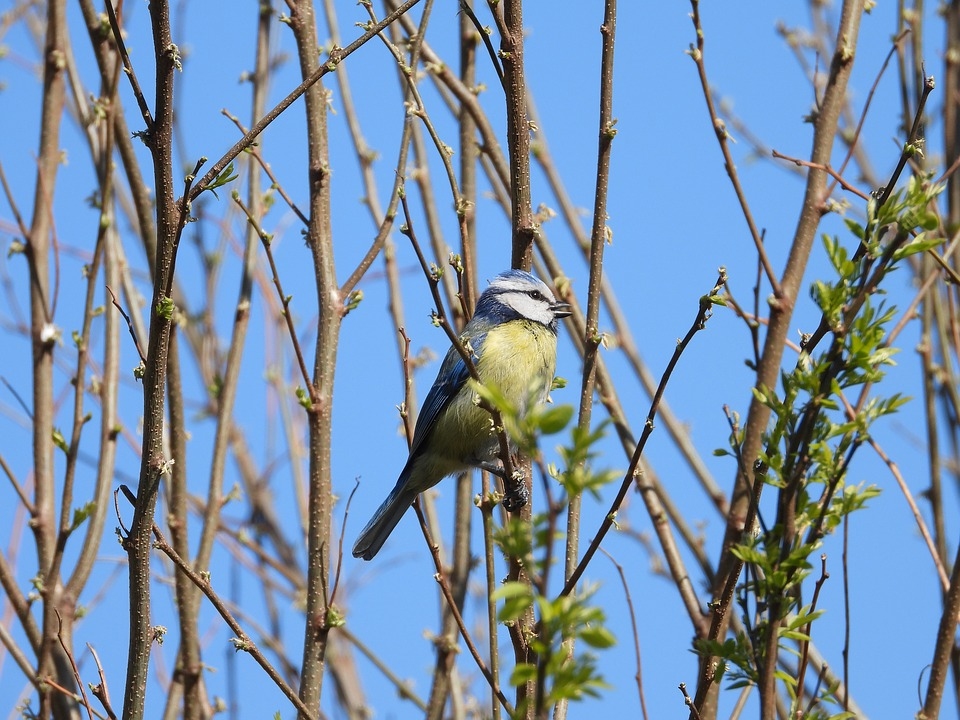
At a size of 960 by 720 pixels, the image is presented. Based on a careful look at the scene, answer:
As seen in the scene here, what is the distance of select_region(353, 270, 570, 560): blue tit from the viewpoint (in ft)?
13.5

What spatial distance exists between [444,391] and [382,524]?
603mm

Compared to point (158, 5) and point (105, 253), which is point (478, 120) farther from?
point (158, 5)

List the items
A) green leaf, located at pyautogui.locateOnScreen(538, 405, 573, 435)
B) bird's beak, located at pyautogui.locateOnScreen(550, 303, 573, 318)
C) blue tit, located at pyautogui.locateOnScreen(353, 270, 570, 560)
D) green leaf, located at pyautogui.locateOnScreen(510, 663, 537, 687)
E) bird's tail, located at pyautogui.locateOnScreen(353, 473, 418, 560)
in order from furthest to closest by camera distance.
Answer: bird's tail, located at pyautogui.locateOnScreen(353, 473, 418, 560), blue tit, located at pyautogui.locateOnScreen(353, 270, 570, 560), bird's beak, located at pyautogui.locateOnScreen(550, 303, 573, 318), green leaf, located at pyautogui.locateOnScreen(510, 663, 537, 687), green leaf, located at pyautogui.locateOnScreen(538, 405, 573, 435)

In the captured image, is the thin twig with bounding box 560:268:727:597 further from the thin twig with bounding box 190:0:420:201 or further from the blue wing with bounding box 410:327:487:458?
the blue wing with bounding box 410:327:487:458

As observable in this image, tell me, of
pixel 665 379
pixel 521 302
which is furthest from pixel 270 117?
pixel 521 302

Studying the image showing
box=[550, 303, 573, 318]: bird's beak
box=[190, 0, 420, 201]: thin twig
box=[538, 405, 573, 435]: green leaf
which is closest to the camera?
box=[538, 405, 573, 435]: green leaf

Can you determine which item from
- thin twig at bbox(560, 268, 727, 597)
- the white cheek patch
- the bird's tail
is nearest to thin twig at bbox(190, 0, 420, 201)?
thin twig at bbox(560, 268, 727, 597)

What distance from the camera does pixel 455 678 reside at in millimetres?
3881

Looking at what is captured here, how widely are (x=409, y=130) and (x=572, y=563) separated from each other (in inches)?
59.8

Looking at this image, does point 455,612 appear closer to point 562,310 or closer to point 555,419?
point 555,419

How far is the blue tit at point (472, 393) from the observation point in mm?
4129

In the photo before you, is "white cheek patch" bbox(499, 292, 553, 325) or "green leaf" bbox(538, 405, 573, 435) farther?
"white cheek patch" bbox(499, 292, 553, 325)

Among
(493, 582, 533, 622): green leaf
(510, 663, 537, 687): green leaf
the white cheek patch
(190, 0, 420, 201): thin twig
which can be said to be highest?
the white cheek patch

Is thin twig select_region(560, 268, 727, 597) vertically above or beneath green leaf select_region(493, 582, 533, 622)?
above
